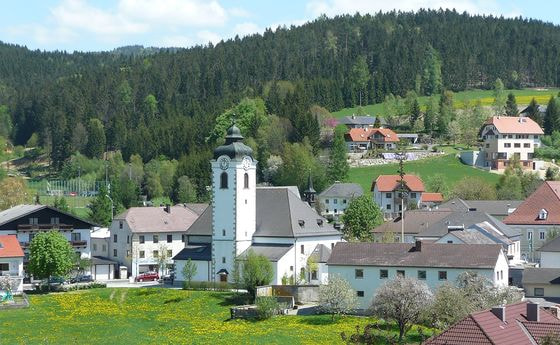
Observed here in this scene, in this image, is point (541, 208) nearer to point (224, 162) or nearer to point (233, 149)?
point (233, 149)

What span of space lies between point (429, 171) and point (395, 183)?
52.9 feet

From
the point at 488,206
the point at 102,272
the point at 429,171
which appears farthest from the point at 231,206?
the point at 429,171

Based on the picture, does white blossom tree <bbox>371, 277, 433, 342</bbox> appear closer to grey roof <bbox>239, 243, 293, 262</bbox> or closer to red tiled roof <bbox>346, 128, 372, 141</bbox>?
grey roof <bbox>239, 243, 293, 262</bbox>

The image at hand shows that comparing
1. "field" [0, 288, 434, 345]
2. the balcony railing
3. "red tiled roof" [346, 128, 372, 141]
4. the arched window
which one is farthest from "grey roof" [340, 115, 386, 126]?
"field" [0, 288, 434, 345]

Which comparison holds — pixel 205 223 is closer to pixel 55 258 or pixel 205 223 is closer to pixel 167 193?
pixel 55 258

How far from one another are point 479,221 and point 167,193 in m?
61.0

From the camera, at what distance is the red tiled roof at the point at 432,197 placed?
119500 millimetres

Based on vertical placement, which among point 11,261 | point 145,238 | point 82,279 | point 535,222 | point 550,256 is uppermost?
point 535,222

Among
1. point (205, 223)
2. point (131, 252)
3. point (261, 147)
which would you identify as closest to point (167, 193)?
point (261, 147)

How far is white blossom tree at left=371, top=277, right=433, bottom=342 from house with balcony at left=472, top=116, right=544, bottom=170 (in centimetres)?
8936

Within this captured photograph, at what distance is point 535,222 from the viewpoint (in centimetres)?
8919

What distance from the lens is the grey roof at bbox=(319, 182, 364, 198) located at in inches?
4771

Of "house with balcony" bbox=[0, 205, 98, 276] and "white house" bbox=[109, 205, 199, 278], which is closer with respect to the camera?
"house with balcony" bbox=[0, 205, 98, 276]

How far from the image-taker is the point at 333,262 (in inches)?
2511
